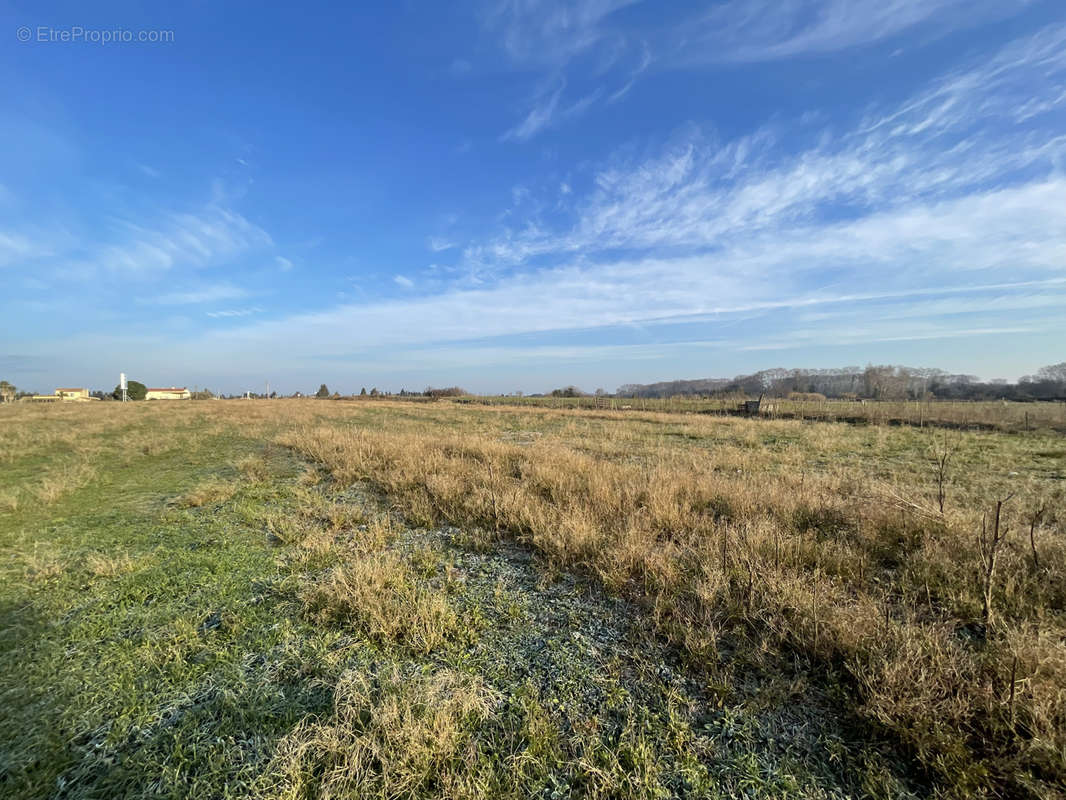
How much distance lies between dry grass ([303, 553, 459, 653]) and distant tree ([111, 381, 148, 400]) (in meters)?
99.4

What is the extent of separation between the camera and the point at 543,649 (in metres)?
3.19

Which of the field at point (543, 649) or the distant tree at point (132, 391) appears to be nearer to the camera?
the field at point (543, 649)

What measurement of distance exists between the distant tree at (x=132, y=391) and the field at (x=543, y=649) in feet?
312

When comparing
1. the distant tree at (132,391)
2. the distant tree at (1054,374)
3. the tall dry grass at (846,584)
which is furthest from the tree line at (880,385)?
the distant tree at (132,391)

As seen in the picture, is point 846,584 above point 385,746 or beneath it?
beneath

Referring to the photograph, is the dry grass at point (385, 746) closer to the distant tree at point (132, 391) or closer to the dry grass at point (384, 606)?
the dry grass at point (384, 606)

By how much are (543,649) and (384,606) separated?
147cm

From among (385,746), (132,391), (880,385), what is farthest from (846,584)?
(132,391)

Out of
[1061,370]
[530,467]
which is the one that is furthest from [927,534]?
[1061,370]

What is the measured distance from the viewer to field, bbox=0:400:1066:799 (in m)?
2.11

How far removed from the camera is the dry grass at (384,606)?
3.27 metres

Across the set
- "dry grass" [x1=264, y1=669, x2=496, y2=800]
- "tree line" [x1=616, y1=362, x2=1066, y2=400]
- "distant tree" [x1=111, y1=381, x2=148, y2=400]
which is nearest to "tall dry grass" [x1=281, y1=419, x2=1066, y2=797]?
"dry grass" [x1=264, y1=669, x2=496, y2=800]

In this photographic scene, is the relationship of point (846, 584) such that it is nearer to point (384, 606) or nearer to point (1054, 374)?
point (384, 606)

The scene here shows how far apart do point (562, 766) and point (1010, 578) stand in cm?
447
